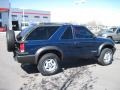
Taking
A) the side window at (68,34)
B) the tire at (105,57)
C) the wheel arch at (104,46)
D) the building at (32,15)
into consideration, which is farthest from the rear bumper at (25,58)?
the building at (32,15)

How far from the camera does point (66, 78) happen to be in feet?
24.7

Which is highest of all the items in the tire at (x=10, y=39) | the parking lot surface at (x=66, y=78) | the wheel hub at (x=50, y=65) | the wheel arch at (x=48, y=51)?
the tire at (x=10, y=39)

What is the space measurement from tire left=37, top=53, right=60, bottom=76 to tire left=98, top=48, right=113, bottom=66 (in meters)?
2.30

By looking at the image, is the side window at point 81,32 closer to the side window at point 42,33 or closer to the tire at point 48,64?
the side window at point 42,33

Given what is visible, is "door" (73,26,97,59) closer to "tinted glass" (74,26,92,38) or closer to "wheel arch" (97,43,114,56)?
"tinted glass" (74,26,92,38)

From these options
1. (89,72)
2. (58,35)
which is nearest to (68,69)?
(89,72)

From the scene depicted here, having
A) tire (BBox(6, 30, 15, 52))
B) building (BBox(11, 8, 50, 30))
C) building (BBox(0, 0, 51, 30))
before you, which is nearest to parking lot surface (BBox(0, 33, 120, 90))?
tire (BBox(6, 30, 15, 52))

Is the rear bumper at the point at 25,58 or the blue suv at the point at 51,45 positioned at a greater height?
the blue suv at the point at 51,45

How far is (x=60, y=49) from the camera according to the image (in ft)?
26.3

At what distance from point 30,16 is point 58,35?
2665 inches

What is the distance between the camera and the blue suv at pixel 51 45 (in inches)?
295

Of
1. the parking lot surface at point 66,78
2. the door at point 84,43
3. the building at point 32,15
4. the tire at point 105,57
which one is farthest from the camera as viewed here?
the building at point 32,15

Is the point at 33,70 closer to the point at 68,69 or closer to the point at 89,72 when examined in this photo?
the point at 68,69

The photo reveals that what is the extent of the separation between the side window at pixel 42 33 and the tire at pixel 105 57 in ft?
8.35
